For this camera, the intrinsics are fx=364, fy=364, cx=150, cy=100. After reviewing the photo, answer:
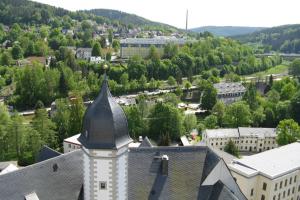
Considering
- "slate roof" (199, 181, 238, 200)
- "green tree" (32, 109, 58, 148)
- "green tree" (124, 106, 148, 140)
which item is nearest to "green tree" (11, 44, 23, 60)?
"green tree" (124, 106, 148, 140)

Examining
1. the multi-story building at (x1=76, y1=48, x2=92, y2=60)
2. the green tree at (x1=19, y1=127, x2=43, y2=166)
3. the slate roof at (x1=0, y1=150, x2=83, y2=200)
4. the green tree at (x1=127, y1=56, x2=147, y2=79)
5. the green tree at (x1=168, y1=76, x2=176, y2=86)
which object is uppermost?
the multi-story building at (x1=76, y1=48, x2=92, y2=60)

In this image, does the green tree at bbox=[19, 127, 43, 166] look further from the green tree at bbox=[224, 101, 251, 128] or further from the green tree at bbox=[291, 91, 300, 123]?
the green tree at bbox=[291, 91, 300, 123]

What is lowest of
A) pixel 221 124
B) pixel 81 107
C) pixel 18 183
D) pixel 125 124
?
pixel 221 124

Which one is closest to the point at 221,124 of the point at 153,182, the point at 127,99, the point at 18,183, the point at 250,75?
the point at 127,99

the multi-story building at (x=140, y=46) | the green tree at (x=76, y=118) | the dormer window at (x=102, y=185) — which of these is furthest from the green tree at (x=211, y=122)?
the multi-story building at (x=140, y=46)

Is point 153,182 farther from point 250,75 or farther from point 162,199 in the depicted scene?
point 250,75

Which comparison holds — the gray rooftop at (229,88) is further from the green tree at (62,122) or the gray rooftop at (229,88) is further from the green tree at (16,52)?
the green tree at (16,52)

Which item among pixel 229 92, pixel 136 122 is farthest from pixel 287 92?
pixel 136 122
